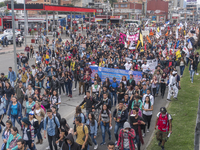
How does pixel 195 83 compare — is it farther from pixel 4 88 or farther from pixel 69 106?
pixel 4 88

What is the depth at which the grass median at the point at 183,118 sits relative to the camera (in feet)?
27.4

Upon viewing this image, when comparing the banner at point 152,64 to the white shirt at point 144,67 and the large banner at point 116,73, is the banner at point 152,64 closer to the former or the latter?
the white shirt at point 144,67

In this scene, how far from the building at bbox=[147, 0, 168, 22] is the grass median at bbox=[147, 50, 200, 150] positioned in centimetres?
9206

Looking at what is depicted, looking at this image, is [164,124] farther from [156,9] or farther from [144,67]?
[156,9]

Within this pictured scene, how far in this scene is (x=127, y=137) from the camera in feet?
21.7

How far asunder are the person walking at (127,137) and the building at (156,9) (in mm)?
101632

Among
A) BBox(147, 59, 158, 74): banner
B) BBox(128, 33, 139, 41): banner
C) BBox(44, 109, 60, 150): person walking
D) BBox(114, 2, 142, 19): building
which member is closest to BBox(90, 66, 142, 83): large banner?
BBox(147, 59, 158, 74): banner

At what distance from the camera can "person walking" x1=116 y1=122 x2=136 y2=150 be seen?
6566 millimetres

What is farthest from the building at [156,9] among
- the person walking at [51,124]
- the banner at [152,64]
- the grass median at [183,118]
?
the person walking at [51,124]

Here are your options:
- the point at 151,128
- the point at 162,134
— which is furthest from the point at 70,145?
the point at 151,128

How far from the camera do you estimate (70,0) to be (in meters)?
106

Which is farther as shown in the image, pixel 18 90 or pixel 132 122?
pixel 18 90

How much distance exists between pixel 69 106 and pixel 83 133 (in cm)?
564

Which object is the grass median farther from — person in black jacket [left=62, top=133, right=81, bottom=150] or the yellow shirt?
person in black jacket [left=62, top=133, right=81, bottom=150]
